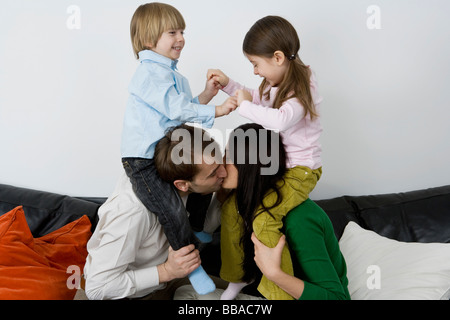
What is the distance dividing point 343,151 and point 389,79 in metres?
0.42

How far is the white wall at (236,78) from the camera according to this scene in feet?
6.97

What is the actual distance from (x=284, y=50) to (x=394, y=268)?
0.94 meters

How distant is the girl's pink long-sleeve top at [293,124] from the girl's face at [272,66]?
6cm

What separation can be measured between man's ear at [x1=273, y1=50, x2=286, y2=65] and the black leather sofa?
85 cm

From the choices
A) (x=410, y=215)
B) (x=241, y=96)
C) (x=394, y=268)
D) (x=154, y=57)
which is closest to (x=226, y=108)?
(x=241, y=96)

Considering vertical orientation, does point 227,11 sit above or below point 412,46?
above

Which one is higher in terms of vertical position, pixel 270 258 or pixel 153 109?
pixel 153 109

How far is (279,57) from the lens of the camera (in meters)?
Answer: 1.53

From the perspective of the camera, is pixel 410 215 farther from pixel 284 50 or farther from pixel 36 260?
pixel 36 260

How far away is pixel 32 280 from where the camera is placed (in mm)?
1601

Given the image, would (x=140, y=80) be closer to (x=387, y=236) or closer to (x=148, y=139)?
(x=148, y=139)

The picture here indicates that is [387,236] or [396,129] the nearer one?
[387,236]

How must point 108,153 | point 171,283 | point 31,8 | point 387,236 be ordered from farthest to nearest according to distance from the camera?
point 108,153 → point 31,8 → point 387,236 → point 171,283
